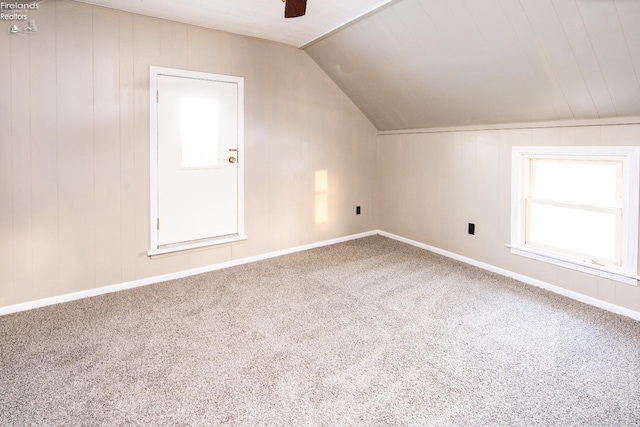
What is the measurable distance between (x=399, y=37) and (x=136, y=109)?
2.30 metres

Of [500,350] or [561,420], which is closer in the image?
[561,420]

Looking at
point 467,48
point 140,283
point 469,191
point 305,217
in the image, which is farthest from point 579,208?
point 140,283

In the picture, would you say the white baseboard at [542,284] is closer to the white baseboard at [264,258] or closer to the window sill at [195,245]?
the white baseboard at [264,258]

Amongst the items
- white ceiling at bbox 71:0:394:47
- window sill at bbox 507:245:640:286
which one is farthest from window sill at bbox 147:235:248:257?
window sill at bbox 507:245:640:286

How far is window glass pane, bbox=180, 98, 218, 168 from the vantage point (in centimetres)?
344

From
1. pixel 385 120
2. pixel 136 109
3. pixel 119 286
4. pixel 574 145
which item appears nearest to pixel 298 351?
pixel 119 286

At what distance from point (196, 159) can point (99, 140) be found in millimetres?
787

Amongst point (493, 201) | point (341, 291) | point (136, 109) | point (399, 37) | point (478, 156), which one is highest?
point (399, 37)

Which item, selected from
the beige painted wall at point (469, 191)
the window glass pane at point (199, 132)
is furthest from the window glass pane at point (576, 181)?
the window glass pane at point (199, 132)

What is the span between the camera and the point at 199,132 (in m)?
3.52

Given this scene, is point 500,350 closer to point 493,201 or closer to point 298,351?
point 298,351

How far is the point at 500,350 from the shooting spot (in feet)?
7.52

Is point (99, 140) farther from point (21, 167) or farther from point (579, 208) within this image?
point (579, 208)

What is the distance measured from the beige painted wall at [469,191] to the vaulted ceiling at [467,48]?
0.57 feet
